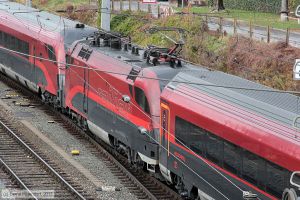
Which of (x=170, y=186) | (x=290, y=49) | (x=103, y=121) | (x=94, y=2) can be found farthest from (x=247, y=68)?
(x=94, y=2)

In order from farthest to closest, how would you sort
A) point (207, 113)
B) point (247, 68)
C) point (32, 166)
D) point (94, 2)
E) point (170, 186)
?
point (94, 2) < point (247, 68) < point (32, 166) < point (170, 186) < point (207, 113)

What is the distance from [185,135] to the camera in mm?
17531

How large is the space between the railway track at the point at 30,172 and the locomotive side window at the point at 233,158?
143 inches

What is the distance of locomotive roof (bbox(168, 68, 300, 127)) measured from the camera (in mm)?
14945

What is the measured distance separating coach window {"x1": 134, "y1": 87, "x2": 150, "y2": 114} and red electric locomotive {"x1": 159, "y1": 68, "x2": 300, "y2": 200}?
945 millimetres

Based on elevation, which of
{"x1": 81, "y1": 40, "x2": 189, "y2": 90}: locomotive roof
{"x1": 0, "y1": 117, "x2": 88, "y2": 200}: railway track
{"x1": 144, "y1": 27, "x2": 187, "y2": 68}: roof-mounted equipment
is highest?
{"x1": 144, "y1": 27, "x2": 187, "y2": 68}: roof-mounted equipment

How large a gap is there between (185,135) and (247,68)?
13.9 m

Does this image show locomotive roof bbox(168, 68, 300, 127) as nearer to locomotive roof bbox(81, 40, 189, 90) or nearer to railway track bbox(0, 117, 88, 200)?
locomotive roof bbox(81, 40, 189, 90)

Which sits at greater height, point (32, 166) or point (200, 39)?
point (200, 39)

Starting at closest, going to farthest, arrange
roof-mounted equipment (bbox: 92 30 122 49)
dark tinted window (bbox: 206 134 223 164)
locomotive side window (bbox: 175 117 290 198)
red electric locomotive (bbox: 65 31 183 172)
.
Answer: locomotive side window (bbox: 175 117 290 198) < dark tinted window (bbox: 206 134 223 164) < red electric locomotive (bbox: 65 31 183 172) < roof-mounted equipment (bbox: 92 30 122 49)

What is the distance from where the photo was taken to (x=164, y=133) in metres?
18.6

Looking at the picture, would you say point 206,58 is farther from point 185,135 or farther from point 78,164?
point 185,135

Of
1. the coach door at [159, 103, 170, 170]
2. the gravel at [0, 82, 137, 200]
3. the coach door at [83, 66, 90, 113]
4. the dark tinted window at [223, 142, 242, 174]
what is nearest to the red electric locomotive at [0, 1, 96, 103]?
the gravel at [0, 82, 137, 200]

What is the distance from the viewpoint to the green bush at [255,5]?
178ft
